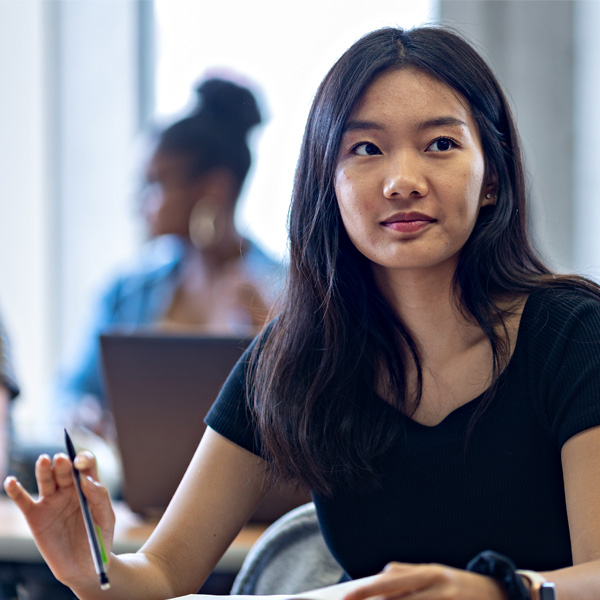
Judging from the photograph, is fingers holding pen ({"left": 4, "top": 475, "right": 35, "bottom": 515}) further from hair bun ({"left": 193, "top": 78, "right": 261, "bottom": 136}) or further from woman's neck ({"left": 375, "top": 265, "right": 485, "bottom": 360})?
hair bun ({"left": 193, "top": 78, "right": 261, "bottom": 136})

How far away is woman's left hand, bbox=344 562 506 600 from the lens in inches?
29.2

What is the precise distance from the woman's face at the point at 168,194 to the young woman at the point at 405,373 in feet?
4.95

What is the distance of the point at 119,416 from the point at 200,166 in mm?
1274

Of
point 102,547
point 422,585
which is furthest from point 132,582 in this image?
point 422,585

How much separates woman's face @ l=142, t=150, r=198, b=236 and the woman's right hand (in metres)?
1.75

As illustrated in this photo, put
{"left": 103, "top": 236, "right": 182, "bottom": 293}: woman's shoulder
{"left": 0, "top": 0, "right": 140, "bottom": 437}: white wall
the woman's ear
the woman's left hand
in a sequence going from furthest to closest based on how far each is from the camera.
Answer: {"left": 0, "top": 0, "right": 140, "bottom": 437}: white wall, {"left": 103, "top": 236, "right": 182, "bottom": 293}: woman's shoulder, the woman's ear, the woman's left hand

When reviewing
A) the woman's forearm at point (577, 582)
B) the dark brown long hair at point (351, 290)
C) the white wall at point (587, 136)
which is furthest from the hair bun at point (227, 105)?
the woman's forearm at point (577, 582)

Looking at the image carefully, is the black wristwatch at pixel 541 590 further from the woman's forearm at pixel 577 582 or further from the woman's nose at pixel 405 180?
the woman's nose at pixel 405 180

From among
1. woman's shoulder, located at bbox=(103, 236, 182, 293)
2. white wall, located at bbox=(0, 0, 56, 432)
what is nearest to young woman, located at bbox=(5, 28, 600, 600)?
woman's shoulder, located at bbox=(103, 236, 182, 293)

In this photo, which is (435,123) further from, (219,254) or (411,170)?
(219,254)

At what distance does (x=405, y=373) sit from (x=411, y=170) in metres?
0.27

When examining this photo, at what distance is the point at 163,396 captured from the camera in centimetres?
147

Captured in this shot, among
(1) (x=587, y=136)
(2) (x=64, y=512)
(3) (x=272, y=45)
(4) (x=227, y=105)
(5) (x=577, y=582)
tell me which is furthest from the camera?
(3) (x=272, y=45)

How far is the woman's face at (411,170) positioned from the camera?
102 cm
